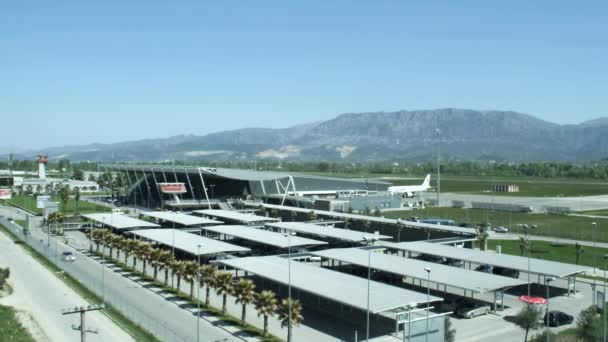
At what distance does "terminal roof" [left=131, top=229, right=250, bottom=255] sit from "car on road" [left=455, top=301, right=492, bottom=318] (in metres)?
20.6

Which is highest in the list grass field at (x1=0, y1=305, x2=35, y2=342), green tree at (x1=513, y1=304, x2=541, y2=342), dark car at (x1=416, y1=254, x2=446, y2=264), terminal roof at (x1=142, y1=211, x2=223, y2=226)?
terminal roof at (x1=142, y1=211, x2=223, y2=226)

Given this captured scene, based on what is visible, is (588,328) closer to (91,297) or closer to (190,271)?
(190,271)

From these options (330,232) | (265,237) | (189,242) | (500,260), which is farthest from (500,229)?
(189,242)

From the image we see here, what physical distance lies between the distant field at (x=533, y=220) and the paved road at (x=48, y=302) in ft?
185

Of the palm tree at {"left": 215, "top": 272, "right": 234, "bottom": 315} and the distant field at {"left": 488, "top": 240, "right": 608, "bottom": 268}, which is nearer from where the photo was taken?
the palm tree at {"left": 215, "top": 272, "right": 234, "bottom": 315}

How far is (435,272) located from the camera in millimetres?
42281

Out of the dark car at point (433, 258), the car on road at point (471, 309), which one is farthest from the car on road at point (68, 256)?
the car on road at point (471, 309)

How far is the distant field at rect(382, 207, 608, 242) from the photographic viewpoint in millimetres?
73000

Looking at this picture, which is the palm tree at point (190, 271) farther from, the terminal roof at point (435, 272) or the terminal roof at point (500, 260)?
the terminal roof at point (500, 260)

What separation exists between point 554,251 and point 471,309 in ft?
95.8

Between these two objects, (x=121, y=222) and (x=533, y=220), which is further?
(x=533, y=220)

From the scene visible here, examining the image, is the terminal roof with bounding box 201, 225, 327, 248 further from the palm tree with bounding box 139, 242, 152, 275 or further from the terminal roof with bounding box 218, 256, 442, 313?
the palm tree with bounding box 139, 242, 152, 275

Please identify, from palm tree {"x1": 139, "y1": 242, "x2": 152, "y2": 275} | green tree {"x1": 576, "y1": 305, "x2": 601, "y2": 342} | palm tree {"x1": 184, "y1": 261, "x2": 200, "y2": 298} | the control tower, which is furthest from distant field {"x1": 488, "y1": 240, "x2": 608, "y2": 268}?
the control tower

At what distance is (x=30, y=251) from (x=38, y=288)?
791 inches
